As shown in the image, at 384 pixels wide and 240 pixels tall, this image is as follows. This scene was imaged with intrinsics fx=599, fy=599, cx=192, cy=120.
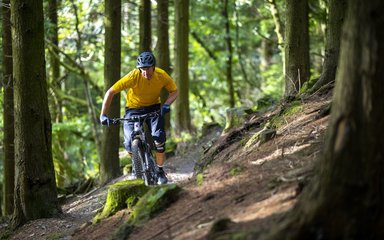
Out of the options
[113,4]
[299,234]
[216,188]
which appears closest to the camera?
[299,234]

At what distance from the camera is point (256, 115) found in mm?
12672

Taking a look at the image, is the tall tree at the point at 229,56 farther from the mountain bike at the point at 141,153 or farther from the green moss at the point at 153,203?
the green moss at the point at 153,203

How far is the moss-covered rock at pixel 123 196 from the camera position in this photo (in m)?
8.45

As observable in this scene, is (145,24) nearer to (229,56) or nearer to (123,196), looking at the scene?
(123,196)

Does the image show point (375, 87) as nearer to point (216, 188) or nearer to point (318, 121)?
point (216, 188)

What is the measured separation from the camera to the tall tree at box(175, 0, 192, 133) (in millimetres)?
18156

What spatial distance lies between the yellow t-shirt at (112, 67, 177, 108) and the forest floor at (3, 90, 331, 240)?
1.58 m

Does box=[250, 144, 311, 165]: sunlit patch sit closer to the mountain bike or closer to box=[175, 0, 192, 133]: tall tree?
the mountain bike

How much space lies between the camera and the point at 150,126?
1044 cm

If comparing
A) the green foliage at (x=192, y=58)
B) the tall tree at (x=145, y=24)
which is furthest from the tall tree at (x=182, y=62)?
the tall tree at (x=145, y=24)

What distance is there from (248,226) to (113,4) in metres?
9.51

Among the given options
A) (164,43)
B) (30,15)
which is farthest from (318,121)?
(164,43)

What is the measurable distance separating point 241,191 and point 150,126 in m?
3.83

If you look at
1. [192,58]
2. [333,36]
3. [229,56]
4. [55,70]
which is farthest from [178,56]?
[192,58]
